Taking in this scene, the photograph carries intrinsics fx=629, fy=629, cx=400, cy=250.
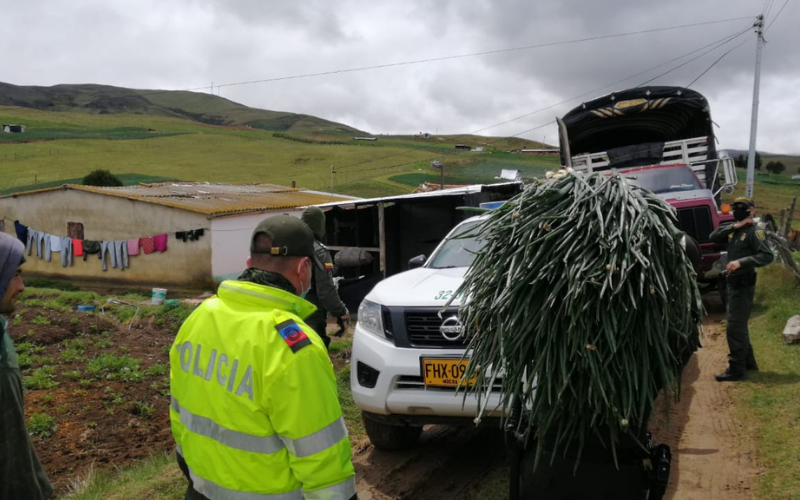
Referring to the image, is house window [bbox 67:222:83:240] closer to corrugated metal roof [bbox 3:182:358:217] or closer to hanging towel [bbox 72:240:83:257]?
hanging towel [bbox 72:240:83:257]

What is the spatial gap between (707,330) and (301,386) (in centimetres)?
888

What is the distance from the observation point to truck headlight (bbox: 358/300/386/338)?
16.2 ft

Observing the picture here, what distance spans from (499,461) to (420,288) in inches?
60.3

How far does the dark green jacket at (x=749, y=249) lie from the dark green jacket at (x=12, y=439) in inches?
257

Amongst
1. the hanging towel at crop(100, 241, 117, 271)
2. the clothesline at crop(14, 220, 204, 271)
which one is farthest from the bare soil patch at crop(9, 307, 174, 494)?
the hanging towel at crop(100, 241, 117, 271)

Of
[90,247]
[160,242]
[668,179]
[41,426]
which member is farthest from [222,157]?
[41,426]

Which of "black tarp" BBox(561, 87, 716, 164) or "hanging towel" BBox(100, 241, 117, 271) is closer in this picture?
"black tarp" BBox(561, 87, 716, 164)

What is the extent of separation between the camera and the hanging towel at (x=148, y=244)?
19.1 meters

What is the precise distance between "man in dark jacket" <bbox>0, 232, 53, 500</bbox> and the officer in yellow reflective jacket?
892 millimetres

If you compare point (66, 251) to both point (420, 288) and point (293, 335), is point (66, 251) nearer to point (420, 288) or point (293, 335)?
point (420, 288)

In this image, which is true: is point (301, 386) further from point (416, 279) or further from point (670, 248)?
point (416, 279)

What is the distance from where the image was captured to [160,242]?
745 inches

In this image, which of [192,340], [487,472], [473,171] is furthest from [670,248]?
[473,171]

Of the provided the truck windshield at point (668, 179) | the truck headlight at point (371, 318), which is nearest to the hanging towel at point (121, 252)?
the truck windshield at point (668, 179)
